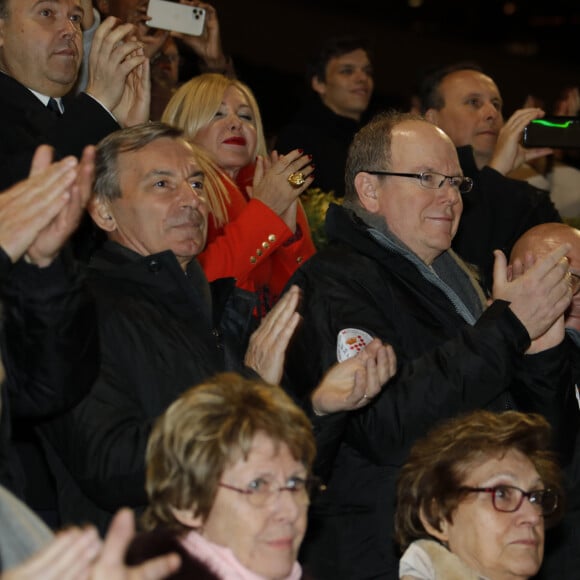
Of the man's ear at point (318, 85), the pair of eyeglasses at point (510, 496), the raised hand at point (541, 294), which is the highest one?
the man's ear at point (318, 85)

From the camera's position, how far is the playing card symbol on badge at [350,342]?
3717 millimetres

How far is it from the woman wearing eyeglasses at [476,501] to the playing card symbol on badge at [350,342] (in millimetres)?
446

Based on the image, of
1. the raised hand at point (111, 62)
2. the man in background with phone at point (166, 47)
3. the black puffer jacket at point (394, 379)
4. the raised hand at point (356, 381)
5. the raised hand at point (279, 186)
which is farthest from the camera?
the man in background with phone at point (166, 47)

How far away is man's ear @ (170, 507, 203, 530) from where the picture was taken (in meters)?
2.74

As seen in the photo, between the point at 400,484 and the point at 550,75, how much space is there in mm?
9652

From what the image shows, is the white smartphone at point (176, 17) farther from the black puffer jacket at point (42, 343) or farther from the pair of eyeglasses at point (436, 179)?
the black puffer jacket at point (42, 343)

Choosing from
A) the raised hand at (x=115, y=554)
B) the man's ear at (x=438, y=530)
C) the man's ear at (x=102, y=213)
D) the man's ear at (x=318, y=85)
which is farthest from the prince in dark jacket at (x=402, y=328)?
the man's ear at (x=318, y=85)

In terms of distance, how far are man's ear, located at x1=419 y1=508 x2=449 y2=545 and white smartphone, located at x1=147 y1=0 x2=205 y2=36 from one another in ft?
8.40

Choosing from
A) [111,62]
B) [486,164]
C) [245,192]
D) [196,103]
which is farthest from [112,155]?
[486,164]

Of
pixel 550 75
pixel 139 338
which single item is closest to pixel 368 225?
pixel 139 338

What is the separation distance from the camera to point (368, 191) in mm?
4254

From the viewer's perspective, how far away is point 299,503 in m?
2.76

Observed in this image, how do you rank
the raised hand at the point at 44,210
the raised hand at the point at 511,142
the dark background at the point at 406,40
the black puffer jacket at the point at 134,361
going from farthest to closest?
the dark background at the point at 406,40, the raised hand at the point at 511,142, the black puffer jacket at the point at 134,361, the raised hand at the point at 44,210

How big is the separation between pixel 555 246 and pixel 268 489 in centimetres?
222
